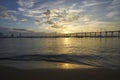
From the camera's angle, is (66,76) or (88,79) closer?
(88,79)

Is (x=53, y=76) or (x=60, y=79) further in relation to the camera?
(x=53, y=76)

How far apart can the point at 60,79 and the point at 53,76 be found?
72 centimetres

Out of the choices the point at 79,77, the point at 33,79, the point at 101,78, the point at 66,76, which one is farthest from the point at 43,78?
the point at 101,78

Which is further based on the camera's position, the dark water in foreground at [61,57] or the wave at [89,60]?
the dark water in foreground at [61,57]

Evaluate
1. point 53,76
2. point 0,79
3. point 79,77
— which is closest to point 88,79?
point 79,77

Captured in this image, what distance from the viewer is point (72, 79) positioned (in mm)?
8086

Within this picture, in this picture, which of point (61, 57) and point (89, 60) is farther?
point (61, 57)

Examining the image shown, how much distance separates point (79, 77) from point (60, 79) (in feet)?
3.58

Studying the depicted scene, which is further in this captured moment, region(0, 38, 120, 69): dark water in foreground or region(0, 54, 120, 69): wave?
region(0, 38, 120, 69): dark water in foreground

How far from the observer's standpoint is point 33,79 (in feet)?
26.2

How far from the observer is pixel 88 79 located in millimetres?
8094

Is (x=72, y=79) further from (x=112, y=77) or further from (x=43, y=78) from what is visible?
(x=112, y=77)

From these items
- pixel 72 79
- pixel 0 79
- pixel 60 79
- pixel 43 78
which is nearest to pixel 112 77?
pixel 72 79

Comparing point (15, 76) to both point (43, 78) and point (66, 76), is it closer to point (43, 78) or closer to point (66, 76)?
point (43, 78)
